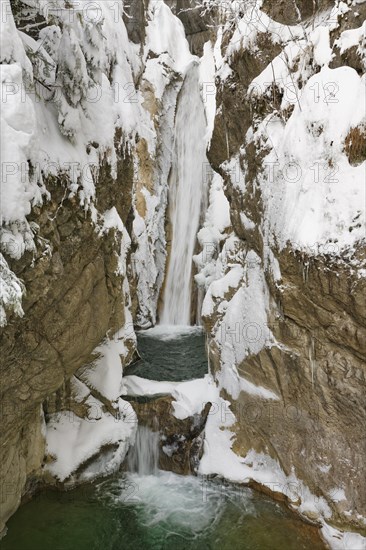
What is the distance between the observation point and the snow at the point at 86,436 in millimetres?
7418

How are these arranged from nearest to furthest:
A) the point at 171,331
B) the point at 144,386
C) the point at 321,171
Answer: the point at 321,171 < the point at 144,386 < the point at 171,331

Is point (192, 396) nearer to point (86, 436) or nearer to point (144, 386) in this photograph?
point (144, 386)

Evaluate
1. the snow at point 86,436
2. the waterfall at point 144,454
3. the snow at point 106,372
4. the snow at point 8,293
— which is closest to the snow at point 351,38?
the snow at point 8,293

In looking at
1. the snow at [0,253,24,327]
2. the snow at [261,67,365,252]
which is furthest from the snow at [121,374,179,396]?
the snow at [0,253,24,327]

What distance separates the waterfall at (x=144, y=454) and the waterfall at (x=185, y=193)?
23.4 feet

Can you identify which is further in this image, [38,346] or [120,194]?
[120,194]

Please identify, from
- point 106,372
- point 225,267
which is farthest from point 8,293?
point 225,267

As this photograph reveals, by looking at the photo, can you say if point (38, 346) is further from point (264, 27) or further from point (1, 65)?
point (264, 27)

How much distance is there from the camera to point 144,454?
26.8 ft

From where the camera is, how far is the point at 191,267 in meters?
15.8

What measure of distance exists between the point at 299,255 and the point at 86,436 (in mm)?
5359

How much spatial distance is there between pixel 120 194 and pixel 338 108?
4634mm

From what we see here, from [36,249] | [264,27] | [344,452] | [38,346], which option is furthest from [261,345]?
[264,27]

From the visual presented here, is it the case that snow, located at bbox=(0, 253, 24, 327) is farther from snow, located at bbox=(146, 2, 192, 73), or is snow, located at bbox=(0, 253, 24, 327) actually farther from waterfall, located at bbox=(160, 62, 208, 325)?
snow, located at bbox=(146, 2, 192, 73)
